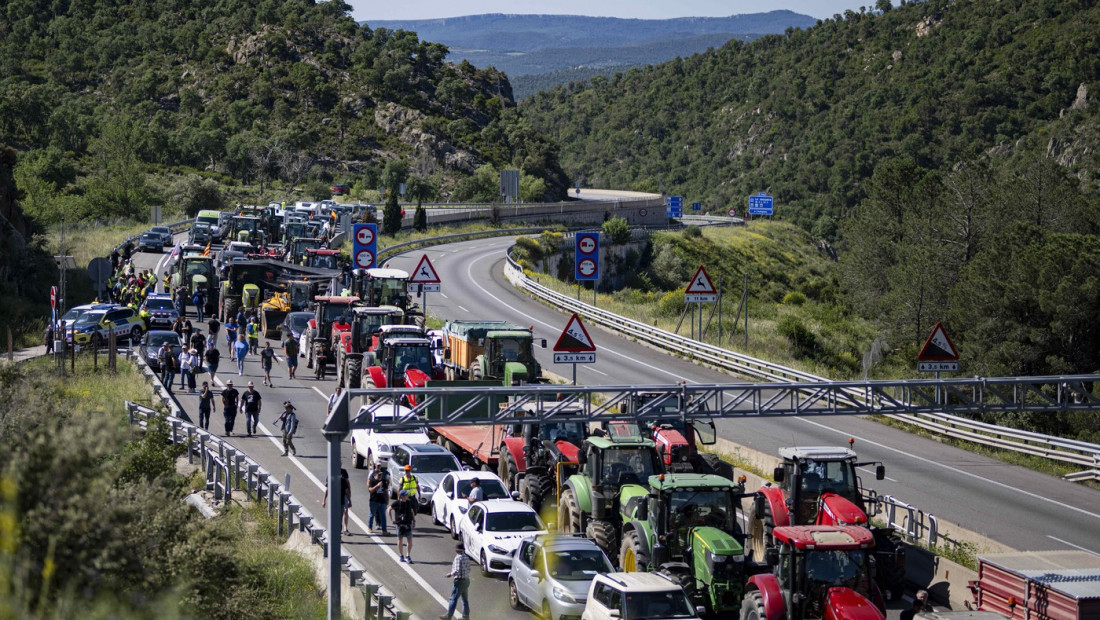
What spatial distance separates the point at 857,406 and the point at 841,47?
157 m

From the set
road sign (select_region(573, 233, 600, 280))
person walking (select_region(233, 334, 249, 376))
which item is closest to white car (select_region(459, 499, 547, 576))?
road sign (select_region(573, 233, 600, 280))

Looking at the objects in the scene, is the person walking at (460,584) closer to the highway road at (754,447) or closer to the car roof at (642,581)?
the highway road at (754,447)

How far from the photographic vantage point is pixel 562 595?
53.3ft

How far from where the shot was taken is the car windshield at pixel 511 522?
63.0 feet

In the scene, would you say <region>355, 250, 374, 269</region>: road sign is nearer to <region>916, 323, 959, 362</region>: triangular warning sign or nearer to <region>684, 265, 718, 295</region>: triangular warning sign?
<region>684, 265, 718, 295</region>: triangular warning sign

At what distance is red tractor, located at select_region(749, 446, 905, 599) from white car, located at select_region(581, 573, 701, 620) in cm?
343

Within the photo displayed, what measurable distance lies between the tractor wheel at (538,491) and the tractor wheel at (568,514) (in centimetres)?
117

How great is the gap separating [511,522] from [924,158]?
116567mm

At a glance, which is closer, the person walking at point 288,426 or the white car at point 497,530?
the white car at point 497,530

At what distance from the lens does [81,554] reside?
9023 millimetres

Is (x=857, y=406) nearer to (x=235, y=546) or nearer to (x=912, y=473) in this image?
(x=912, y=473)

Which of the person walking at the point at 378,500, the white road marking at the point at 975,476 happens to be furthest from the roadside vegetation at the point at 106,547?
the white road marking at the point at 975,476

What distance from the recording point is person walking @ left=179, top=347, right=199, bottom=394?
105 ft

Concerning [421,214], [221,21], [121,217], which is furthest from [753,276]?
[221,21]
